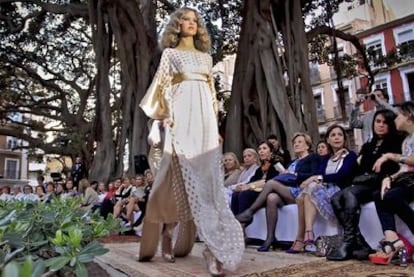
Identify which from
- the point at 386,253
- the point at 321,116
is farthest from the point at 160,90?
the point at 321,116

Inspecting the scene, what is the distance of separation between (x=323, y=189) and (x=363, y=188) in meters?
0.33

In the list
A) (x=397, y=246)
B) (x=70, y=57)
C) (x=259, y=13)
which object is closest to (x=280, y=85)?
(x=259, y=13)

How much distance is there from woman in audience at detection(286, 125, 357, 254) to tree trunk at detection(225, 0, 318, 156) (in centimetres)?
228

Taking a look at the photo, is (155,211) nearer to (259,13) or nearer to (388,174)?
(388,174)

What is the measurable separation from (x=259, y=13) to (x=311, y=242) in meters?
4.05

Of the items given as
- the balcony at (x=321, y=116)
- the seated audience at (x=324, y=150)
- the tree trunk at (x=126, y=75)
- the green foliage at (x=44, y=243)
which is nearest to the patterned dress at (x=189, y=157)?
the green foliage at (x=44, y=243)

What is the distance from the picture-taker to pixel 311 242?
2762mm

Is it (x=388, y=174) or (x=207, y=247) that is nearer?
(x=207, y=247)

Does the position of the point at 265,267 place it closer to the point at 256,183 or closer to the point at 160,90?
the point at 160,90

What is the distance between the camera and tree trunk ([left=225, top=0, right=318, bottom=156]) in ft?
18.0

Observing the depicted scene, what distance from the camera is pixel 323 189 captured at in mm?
2805

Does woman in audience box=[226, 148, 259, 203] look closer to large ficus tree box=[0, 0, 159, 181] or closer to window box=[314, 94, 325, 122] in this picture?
large ficus tree box=[0, 0, 159, 181]

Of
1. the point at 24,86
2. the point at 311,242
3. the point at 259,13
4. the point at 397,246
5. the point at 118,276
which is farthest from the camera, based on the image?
the point at 24,86

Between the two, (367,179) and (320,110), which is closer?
(367,179)
